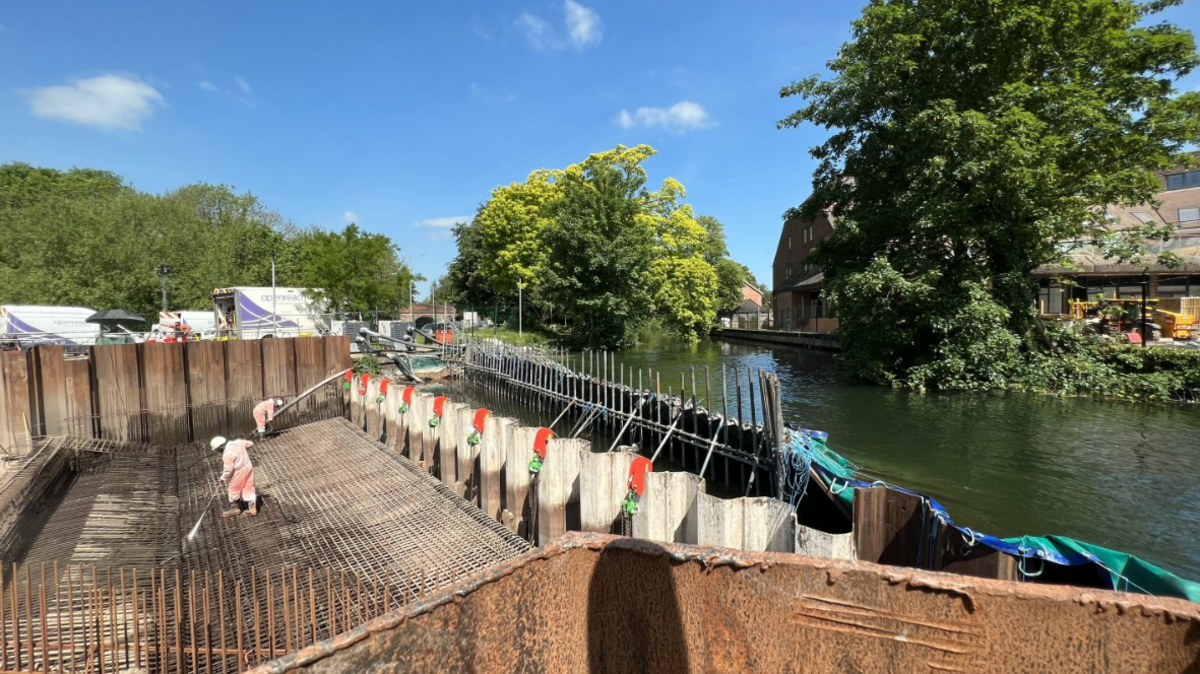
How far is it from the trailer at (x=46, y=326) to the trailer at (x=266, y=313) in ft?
18.6

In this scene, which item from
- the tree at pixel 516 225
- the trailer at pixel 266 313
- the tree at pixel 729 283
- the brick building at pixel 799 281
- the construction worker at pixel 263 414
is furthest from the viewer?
the tree at pixel 729 283

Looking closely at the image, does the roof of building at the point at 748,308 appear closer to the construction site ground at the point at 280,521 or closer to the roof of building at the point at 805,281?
the roof of building at the point at 805,281

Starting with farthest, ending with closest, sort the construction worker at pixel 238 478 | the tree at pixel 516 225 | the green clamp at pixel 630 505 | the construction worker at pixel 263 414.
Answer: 1. the tree at pixel 516 225
2. the construction worker at pixel 263 414
3. the construction worker at pixel 238 478
4. the green clamp at pixel 630 505

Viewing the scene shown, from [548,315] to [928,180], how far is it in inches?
1610

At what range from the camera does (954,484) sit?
35.9ft

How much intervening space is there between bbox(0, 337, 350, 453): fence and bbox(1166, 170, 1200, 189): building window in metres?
56.2

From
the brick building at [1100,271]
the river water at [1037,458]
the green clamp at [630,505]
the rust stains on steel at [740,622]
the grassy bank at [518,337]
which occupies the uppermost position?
the brick building at [1100,271]

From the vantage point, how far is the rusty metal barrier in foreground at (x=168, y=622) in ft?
12.1

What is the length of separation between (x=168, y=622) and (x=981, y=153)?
22.9 metres

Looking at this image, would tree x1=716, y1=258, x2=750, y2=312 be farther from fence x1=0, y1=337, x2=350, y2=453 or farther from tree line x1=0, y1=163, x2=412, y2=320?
fence x1=0, y1=337, x2=350, y2=453

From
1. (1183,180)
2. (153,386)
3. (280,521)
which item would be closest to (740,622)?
(280,521)

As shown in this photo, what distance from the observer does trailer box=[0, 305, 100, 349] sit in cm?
2527

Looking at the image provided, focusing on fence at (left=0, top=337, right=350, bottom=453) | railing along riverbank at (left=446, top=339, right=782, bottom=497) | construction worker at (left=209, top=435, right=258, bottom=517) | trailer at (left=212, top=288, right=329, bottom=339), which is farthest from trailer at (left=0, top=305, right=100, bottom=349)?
construction worker at (left=209, top=435, right=258, bottom=517)

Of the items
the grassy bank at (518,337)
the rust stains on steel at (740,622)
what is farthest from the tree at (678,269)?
the rust stains on steel at (740,622)
